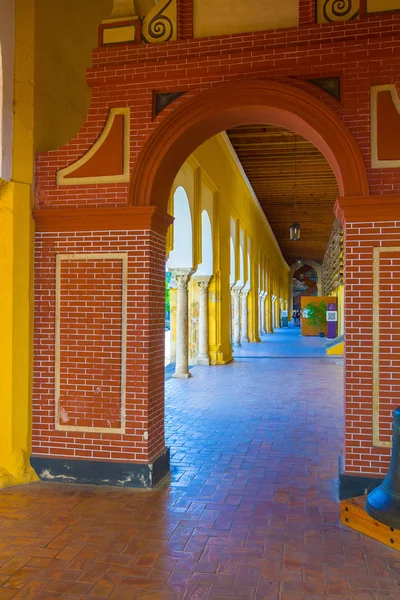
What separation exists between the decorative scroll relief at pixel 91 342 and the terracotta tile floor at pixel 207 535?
78cm

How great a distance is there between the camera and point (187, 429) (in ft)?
25.3

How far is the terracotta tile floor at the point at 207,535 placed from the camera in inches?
135

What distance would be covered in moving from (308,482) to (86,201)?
383 centimetres

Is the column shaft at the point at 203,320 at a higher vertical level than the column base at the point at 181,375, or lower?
higher

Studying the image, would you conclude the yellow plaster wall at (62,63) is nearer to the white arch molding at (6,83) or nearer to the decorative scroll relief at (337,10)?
the white arch molding at (6,83)

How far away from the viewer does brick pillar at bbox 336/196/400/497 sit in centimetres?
485

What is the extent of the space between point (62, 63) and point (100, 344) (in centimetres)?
358

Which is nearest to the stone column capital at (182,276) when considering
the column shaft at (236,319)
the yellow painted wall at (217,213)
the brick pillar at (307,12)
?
the yellow painted wall at (217,213)

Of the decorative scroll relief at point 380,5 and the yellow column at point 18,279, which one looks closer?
the decorative scroll relief at point 380,5

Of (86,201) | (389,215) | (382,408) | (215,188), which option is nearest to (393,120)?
(389,215)

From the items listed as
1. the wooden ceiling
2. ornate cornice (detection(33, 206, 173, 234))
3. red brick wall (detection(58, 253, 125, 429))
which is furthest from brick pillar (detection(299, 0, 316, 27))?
the wooden ceiling

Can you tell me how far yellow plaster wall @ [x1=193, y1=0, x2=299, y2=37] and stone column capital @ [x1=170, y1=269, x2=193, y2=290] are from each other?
7.69 meters

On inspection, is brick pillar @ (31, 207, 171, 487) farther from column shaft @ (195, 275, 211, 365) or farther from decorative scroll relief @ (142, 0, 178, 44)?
column shaft @ (195, 275, 211, 365)

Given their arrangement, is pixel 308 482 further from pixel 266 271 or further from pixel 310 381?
pixel 266 271
